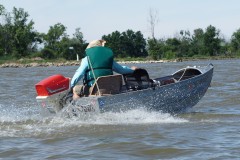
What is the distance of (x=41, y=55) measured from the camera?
265 ft

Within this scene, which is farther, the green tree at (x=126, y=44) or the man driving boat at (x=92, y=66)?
the green tree at (x=126, y=44)

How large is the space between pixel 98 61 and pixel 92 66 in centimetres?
13

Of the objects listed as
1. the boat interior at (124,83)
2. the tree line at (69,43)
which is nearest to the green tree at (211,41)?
the tree line at (69,43)

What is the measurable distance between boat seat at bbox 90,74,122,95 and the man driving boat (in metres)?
0.13

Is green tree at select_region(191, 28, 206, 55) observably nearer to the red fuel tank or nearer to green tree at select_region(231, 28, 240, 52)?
green tree at select_region(231, 28, 240, 52)

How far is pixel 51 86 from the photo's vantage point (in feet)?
29.8

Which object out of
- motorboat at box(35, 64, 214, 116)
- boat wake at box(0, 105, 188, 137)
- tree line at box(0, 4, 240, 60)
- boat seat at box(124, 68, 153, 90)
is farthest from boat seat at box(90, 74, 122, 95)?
tree line at box(0, 4, 240, 60)

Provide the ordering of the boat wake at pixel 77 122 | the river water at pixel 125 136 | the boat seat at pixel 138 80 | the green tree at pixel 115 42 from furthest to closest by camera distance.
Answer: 1. the green tree at pixel 115 42
2. the boat seat at pixel 138 80
3. the boat wake at pixel 77 122
4. the river water at pixel 125 136

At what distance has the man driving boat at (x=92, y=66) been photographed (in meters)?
9.27

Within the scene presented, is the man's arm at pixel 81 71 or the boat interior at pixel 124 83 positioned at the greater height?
the man's arm at pixel 81 71

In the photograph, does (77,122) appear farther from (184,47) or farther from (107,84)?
(184,47)

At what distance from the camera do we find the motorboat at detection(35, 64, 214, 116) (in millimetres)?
8977

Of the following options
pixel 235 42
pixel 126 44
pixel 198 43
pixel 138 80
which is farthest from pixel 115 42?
pixel 138 80

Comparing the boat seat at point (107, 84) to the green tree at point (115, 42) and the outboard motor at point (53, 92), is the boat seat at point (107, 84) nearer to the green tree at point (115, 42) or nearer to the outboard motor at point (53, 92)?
the outboard motor at point (53, 92)
